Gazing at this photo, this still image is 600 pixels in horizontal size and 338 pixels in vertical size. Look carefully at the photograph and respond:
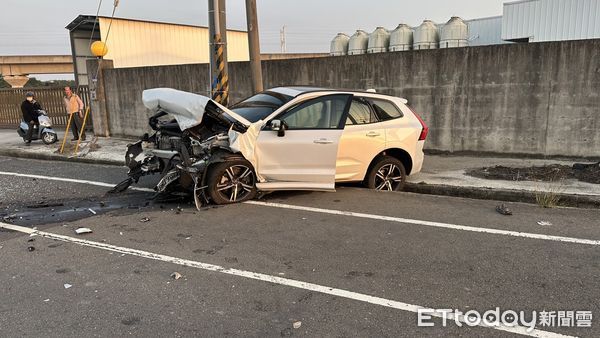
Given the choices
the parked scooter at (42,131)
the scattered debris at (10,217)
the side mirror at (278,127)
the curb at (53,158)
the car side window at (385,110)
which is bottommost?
the scattered debris at (10,217)

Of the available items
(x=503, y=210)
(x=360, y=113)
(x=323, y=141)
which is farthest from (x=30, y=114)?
(x=503, y=210)

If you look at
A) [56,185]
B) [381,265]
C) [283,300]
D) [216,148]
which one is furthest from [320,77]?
[283,300]

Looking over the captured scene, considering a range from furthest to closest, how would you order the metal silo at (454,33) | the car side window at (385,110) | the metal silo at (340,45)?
the metal silo at (340,45), the metal silo at (454,33), the car side window at (385,110)

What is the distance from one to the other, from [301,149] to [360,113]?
116 centimetres

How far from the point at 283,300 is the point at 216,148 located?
3064 millimetres

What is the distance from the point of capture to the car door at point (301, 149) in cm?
631

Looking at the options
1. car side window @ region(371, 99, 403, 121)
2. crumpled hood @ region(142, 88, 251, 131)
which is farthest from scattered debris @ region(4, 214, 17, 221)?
car side window @ region(371, 99, 403, 121)

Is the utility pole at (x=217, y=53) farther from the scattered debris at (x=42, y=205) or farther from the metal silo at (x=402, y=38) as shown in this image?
the metal silo at (x=402, y=38)

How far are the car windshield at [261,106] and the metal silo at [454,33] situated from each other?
1648 centimetres

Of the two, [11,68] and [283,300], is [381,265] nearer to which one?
[283,300]

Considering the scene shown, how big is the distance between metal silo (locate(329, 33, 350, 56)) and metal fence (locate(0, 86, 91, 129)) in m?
14.4

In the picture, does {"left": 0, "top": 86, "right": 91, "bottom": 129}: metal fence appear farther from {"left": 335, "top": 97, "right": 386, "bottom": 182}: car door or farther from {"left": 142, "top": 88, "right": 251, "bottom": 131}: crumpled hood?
{"left": 335, "top": 97, "right": 386, "bottom": 182}: car door

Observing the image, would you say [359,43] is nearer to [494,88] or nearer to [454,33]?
[454,33]

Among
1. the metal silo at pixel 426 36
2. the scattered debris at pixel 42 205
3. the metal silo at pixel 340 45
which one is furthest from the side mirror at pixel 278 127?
the metal silo at pixel 340 45
